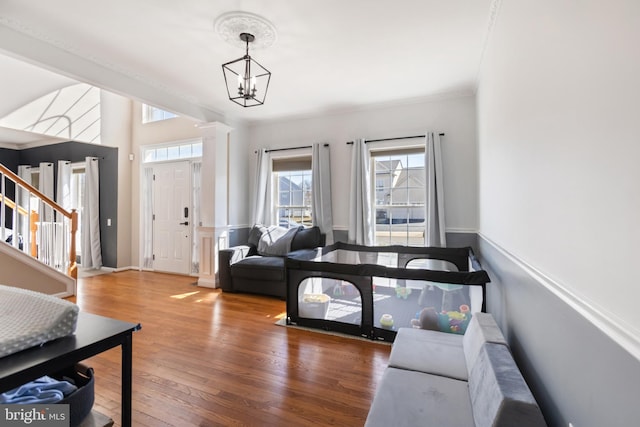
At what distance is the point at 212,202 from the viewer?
463cm

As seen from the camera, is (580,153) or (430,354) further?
(430,354)

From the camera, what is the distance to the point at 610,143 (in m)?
0.75

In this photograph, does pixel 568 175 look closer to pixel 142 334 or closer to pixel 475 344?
pixel 475 344

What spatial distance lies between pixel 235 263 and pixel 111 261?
3.33m

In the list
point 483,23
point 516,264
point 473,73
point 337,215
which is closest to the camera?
point 516,264

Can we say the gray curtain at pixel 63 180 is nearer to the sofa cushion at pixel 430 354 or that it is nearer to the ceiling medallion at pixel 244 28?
the ceiling medallion at pixel 244 28

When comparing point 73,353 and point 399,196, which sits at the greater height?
point 399,196

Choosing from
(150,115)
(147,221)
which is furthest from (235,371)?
(150,115)

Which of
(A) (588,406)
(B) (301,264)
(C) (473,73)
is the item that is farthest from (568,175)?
(C) (473,73)

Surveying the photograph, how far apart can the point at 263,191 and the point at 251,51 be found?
96.5 inches

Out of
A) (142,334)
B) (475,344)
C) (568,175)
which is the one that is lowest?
(142,334)

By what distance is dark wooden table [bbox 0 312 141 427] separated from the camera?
33.1 inches

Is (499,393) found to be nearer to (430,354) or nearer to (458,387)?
(458,387)

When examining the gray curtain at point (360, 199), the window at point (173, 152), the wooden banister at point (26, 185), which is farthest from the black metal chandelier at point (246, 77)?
the wooden banister at point (26, 185)
